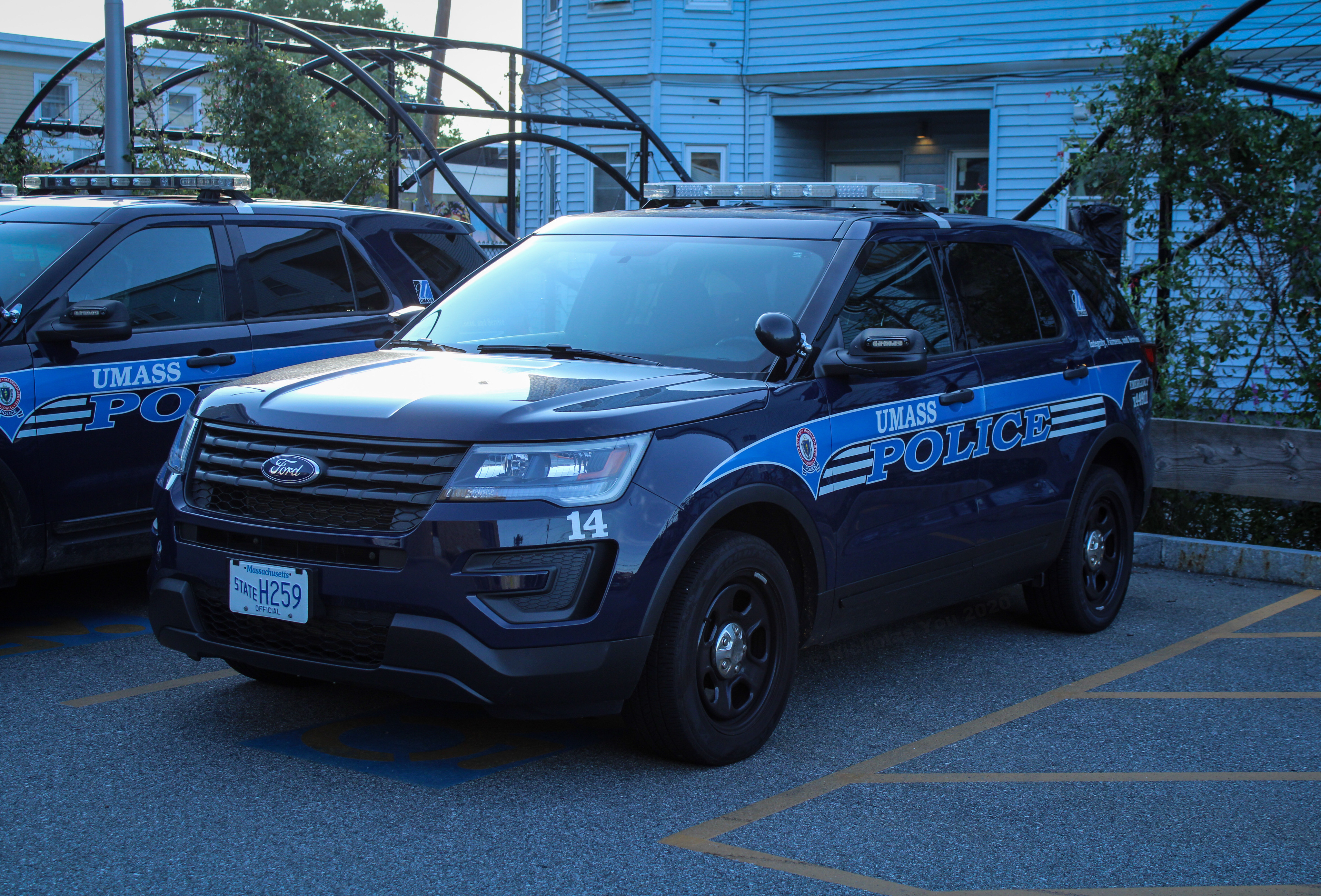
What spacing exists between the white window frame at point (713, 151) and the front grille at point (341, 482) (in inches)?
709

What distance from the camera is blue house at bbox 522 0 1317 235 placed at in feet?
63.2

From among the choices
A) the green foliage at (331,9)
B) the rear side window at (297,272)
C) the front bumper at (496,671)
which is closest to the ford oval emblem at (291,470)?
the front bumper at (496,671)

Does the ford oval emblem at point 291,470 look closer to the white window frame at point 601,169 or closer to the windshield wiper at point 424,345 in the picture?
the windshield wiper at point 424,345

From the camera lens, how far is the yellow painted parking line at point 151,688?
5.20m

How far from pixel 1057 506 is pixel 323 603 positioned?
3512 millimetres

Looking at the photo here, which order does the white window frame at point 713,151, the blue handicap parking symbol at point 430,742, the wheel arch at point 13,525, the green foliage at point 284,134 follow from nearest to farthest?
the blue handicap parking symbol at point 430,742 → the wheel arch at point 13,525 → the green foliage at point 284,134 → the white window frame at point 713,151

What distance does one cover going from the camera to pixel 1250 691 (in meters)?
5.68

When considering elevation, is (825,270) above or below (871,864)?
above

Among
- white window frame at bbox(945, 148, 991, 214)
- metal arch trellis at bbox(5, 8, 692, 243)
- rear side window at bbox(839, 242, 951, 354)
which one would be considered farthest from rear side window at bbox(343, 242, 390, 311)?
white window frame at bbox(945, 148, 991, 214)

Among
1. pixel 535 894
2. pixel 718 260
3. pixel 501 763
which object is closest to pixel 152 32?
pixel 718 260

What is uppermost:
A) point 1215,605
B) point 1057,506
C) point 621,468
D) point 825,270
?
point 825,270

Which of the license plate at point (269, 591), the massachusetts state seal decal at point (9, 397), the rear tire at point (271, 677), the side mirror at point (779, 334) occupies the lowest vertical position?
the rear tire at point (271, 677)

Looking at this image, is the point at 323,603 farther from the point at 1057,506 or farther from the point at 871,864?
the point at 1057,506

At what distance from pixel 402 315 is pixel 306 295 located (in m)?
0.53
